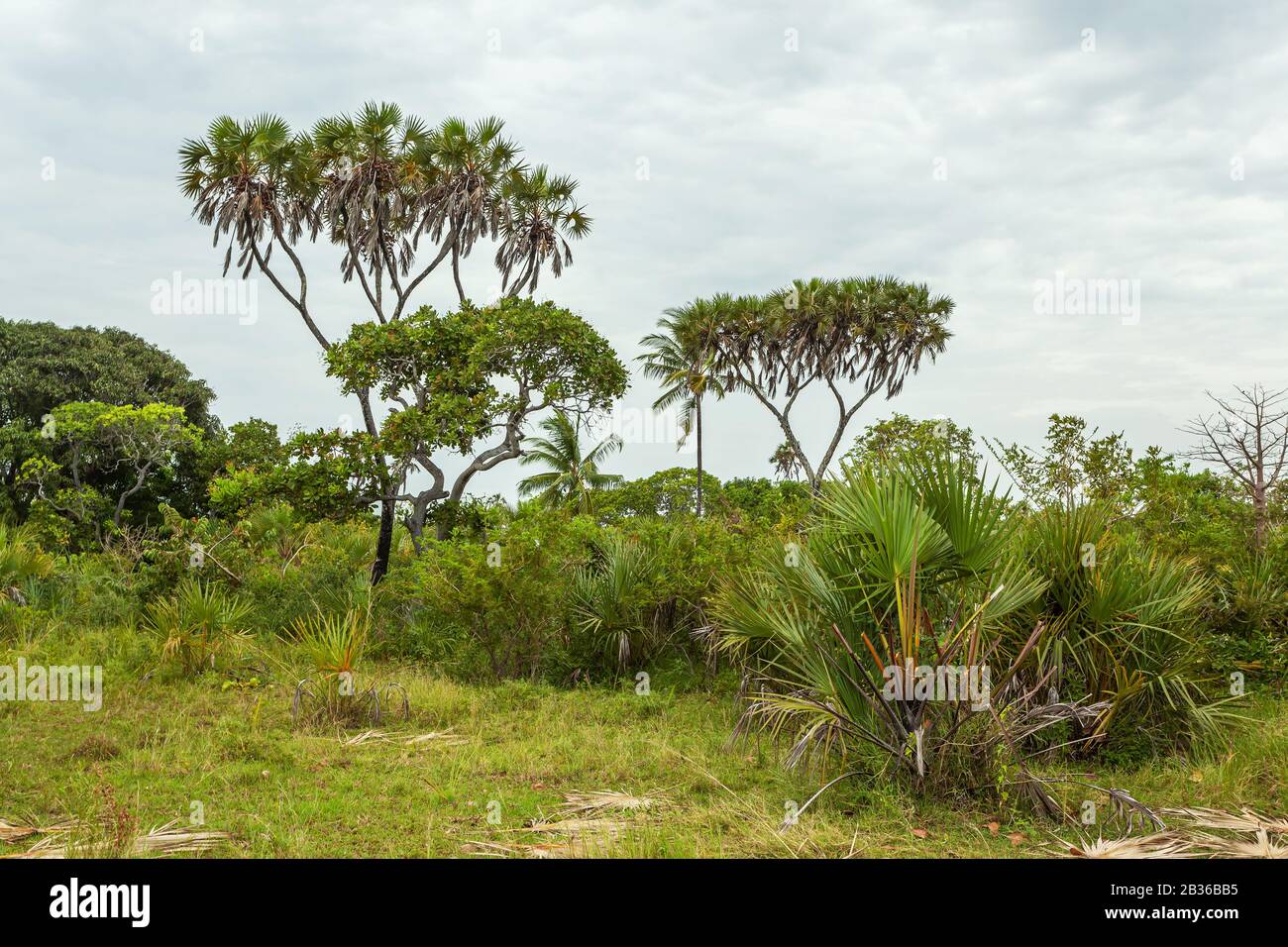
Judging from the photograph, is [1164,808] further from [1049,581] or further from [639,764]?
[639,764]

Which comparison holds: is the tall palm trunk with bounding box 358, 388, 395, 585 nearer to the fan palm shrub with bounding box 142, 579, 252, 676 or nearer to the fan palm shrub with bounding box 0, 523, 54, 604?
the fan palm shrub with bounding box 142, 579, 252, 676

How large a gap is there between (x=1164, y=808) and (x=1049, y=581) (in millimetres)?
2171

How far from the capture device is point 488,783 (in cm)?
872

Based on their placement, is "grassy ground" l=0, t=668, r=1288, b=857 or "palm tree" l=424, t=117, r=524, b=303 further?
"palm tree" l=424, t=117, r=524, b=303

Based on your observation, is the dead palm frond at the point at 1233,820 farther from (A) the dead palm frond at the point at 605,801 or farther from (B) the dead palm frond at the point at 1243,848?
(A) the dead palm frond at the point at 605,801

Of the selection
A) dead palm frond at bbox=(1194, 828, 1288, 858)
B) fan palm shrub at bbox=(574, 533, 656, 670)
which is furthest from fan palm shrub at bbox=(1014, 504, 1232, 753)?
fan palm shrub at bbox=(574, 533, 656, 670)

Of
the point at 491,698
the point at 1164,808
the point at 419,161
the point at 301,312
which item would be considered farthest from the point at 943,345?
the point at 1164,808

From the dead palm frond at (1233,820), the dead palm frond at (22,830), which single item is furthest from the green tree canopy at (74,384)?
the dead palm frond at (1233,820)

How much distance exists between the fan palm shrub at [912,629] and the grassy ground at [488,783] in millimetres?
416

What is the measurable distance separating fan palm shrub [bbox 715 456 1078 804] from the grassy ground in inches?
16.4

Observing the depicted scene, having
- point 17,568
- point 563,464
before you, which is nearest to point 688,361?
point 563,464

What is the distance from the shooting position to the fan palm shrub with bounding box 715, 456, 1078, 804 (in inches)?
280

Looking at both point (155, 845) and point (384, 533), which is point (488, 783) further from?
point (384, 533)

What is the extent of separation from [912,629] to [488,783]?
416cm
